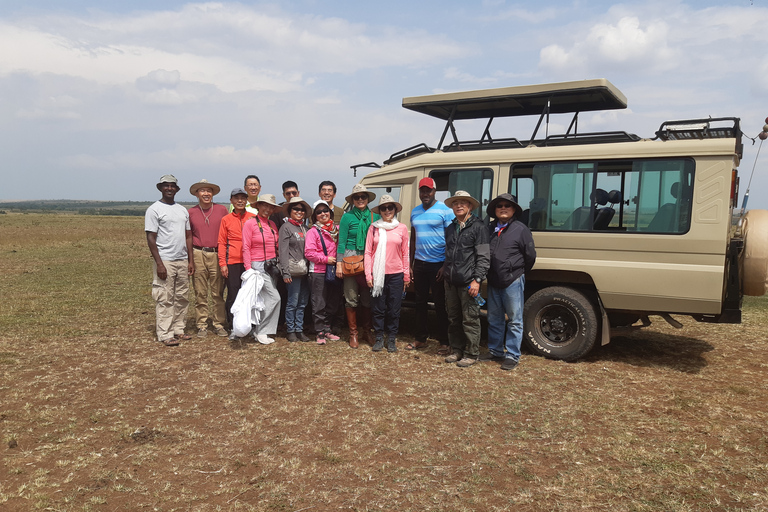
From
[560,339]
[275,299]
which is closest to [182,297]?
[275,299]

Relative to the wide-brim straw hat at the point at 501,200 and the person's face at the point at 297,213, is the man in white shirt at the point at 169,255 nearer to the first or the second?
the person's face at the point at 297,213

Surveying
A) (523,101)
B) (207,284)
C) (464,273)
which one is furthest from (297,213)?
(523,101)

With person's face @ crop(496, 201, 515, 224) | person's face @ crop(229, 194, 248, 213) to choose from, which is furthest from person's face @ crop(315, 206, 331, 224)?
person's face @ crop(496, 201, 515, 224)

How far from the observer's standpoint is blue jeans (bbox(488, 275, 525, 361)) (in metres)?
6.00

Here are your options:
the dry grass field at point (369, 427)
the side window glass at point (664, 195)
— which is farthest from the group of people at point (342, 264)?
the side window glass at point (664, 195)

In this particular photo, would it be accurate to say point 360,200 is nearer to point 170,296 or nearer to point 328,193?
point 328,193

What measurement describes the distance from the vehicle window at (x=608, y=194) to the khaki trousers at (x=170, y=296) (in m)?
4.32

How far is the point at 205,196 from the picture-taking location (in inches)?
282

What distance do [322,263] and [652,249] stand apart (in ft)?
12.6

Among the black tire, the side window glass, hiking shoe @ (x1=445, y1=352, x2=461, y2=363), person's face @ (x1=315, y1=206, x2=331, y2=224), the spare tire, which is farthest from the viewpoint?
person's face @ (x1=315, y1=206, x2=331, y2=224)

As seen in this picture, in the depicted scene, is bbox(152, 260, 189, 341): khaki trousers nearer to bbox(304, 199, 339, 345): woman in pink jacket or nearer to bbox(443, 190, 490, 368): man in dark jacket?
bbox(304, 199, 339, 345): woman in pink jacket

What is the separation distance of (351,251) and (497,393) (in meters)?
2.55

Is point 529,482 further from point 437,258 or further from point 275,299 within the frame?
point 275,299

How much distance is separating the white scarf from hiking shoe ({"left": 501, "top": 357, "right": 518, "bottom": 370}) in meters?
1.68
